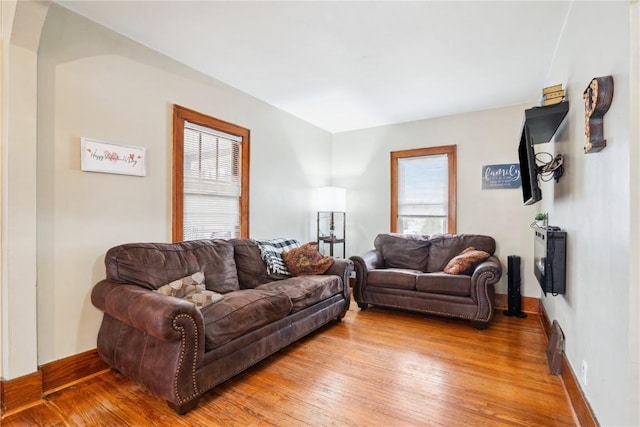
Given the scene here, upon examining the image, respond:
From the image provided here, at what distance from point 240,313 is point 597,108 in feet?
7.46

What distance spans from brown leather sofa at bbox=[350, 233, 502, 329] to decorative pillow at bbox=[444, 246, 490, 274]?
17 millimetres

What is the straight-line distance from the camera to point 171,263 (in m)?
2.56

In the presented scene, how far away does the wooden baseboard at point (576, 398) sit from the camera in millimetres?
1609

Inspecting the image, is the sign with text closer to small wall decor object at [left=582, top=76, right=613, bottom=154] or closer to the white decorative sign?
small wall decor object at [left=582, top=76, right=613, bottom=154]

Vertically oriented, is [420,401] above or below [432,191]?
below

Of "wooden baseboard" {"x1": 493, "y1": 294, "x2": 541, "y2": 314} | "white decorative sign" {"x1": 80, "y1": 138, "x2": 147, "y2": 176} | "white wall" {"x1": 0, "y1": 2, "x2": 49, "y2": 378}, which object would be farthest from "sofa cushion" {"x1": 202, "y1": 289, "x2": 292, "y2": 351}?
"wooden baseboard" {"x1": 493, "y1": 294, "x2": 541, "y2": 314}

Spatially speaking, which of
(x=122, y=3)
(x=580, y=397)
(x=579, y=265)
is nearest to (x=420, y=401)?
(x=580, y=397)

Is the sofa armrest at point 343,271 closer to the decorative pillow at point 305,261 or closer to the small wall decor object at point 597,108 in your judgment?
the decorative pillow at point 305,261

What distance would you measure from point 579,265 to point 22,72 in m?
3.54

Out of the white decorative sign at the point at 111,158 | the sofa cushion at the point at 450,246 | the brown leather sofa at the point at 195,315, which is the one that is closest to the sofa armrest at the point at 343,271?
the brown leather sofa at the point at 195,315

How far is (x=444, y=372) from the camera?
2387mm

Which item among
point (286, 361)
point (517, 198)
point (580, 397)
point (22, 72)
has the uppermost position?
point (22, 72)

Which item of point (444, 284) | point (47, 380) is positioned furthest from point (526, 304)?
point (47, 380)

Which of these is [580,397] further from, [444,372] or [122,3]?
[122,3]
